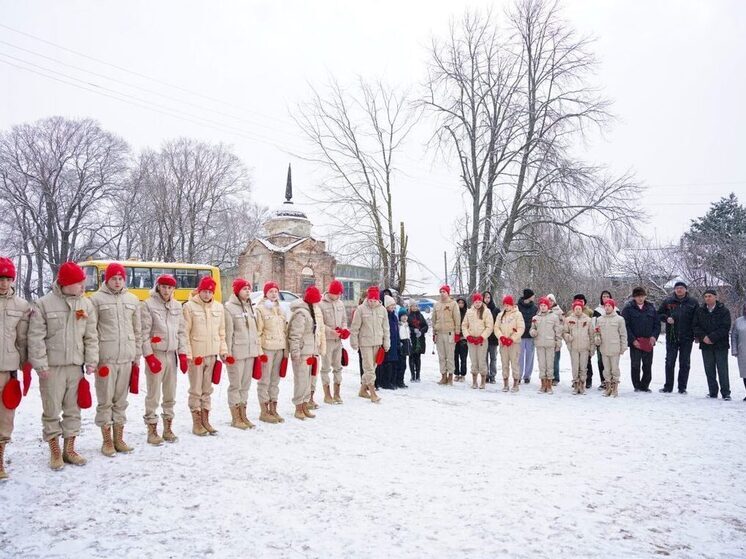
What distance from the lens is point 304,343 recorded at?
24.7 feet

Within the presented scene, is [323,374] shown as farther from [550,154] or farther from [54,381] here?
[550,154]

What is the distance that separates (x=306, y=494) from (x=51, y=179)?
4055cm

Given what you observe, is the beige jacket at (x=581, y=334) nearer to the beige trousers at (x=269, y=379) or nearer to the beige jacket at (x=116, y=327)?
the beige trousers at (x=269, y=379)

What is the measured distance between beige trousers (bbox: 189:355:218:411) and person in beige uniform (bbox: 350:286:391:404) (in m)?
3.28

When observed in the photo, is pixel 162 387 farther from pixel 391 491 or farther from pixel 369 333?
pixel 369 333

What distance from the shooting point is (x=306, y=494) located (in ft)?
14.3

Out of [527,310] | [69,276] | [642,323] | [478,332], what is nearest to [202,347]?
[69,276]

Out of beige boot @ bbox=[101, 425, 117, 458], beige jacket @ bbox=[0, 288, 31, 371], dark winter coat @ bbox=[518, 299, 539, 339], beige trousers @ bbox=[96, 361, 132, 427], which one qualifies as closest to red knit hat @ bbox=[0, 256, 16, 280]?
beige jacket @ bbox=[0, 288, 31, 371]

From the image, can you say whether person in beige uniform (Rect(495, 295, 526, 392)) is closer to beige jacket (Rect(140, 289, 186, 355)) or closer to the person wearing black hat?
the person wearing black hat

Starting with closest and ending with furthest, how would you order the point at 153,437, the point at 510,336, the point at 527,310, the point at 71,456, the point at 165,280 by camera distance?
1. the point at 71,456
2. the point at 153,437
3. the point at 165,280
4. the point at 510,336
5. the point at 527,310

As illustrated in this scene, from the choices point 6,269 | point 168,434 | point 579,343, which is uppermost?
point 6,269

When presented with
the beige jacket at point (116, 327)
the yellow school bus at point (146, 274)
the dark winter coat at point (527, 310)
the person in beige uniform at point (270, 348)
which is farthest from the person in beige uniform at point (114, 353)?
the yellow school bus at point (146, 274)

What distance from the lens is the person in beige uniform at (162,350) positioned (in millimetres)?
5688

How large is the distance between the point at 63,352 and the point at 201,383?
1652 mm
